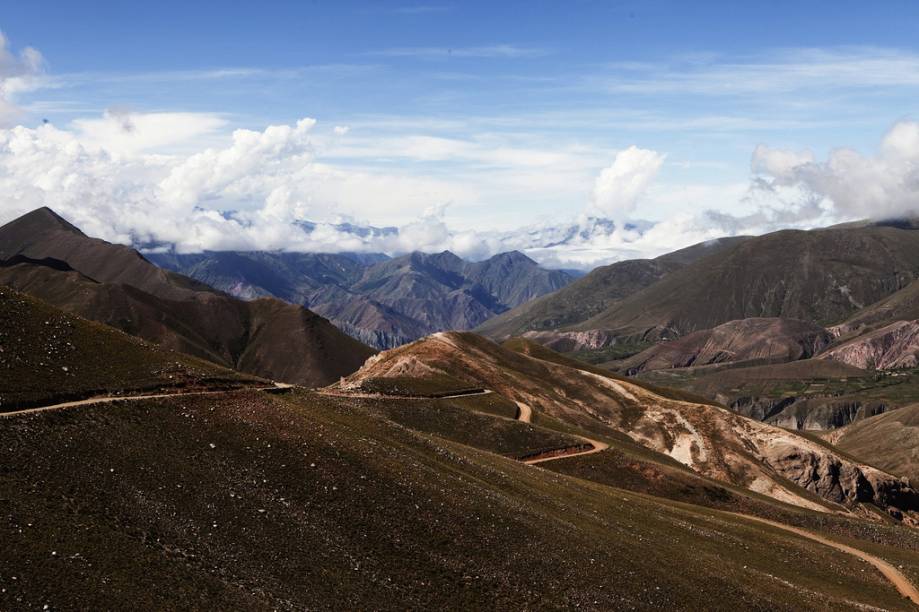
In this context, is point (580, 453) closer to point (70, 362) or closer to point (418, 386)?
point (418, 386)

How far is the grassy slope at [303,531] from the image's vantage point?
4384cm

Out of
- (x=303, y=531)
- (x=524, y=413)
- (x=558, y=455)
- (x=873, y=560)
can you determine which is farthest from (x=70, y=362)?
(x=524, y=413)

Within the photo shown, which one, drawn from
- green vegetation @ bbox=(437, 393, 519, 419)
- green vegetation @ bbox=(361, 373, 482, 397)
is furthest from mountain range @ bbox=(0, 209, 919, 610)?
green vegetation @ bbox=(437, 393, 519, 419)

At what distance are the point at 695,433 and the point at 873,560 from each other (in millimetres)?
94811

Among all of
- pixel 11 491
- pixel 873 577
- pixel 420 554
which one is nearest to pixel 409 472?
pixel 420 554

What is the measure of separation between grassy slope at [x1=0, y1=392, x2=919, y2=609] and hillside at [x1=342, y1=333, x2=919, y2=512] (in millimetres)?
86970

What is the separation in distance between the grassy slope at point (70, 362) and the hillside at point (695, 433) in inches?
3418

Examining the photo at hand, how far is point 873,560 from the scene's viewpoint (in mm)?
88812

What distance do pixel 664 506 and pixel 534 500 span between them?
2799 cm

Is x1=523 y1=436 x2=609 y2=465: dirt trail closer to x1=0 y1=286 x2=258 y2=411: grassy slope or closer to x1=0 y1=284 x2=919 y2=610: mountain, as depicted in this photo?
x1=0 y1=284 x2=919 y2=610: mountain

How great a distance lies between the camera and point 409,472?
65938mm

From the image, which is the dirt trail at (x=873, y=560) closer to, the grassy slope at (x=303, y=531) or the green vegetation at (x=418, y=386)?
the grassy slope at (x=303, y=531)

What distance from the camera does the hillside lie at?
166125mm

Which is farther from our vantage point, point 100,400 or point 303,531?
point 100,400
